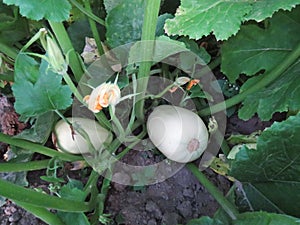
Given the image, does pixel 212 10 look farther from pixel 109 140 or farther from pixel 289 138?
pixel 109 140

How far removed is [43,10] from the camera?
3.03 feet

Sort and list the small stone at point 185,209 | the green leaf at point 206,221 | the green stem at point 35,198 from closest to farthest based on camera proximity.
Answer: the green stem at point 35,198, the green leaf at point 206,221, the small stone at point 185,209

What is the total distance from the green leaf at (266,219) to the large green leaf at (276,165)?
0.08 metres

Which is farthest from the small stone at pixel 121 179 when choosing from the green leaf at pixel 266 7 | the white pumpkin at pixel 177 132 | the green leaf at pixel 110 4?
the green leaf at pixel 266 7

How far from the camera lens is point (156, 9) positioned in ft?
3.01

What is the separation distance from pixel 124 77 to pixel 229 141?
29 centimetres

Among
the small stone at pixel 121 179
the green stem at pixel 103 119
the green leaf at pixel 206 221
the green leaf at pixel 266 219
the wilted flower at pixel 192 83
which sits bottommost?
the small stone at pixel 121 179

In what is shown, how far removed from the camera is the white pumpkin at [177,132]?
1140 mm

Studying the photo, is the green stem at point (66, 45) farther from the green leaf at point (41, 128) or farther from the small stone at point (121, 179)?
the small stone at point (121, 179)

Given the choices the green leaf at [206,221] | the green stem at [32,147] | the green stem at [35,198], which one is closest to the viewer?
the green stem at [35,198]

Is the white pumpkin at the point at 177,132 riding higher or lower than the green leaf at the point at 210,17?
lower

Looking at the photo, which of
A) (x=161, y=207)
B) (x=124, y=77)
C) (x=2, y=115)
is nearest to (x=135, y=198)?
(x=161, y=207)

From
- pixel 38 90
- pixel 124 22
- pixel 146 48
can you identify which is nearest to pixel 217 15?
pixel 146 48

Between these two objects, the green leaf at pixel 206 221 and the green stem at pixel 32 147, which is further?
the green stem at pixel 32 147
